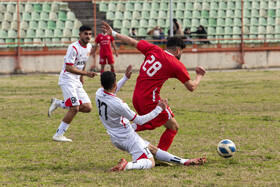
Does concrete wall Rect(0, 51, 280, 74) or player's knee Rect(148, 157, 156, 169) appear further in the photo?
concrete wall Rect(0, 51, 280, 74)

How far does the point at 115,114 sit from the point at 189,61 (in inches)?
767

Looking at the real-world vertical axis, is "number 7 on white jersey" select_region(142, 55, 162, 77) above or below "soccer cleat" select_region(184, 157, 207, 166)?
above

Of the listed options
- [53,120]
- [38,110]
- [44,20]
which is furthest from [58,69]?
[53,120]

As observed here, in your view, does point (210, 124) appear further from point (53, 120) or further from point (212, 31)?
point (212, 31)

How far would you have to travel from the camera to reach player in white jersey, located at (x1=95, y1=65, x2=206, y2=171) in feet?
21.1

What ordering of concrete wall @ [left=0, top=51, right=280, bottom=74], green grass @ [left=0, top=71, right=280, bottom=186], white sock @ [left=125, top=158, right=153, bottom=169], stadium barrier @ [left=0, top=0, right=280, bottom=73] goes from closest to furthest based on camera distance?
1. green grass @ [left=0, top=71, right=280, bottom=186]
2. white sock @ [left=125, top=158, right=153, bottom=169]
3. concrete wall @ [left=0, top=51, right=280, bottom=74]
4. stadium barrier @ [left=0, top=0, right=280, bottom=73]

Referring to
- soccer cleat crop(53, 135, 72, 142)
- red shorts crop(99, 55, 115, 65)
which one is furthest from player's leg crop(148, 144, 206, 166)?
red shorts crop(99, 55, 115, 65)

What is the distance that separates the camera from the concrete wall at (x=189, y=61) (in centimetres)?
2384

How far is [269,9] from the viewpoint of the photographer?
1183 inches

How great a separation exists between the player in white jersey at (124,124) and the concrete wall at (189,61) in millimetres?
17836

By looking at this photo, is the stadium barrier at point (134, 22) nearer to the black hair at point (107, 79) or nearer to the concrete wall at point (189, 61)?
the concrete wall at point (189, 61)

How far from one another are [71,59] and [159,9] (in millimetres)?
19330

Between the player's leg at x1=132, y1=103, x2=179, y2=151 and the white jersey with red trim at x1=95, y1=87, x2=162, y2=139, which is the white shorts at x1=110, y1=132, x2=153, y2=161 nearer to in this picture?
the white jersey with red trim at x1=95, y1=87, x2=162, y2=139

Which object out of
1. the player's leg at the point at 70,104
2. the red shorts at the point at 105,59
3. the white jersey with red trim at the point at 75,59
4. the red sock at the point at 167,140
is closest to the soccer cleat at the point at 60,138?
the player's leg at the point at 70,104
